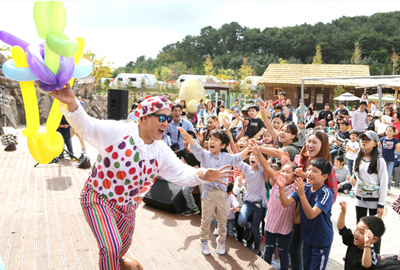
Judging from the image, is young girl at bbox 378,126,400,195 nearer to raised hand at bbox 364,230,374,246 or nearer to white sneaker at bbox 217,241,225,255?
raised hand at bbox 364,230,374,246

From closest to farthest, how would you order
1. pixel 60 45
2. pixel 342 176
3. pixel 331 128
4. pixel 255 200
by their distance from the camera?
pixel 60 45
pixel 255 200
pixel 342 176
pixel 331 128

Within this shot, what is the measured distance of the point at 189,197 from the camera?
461 centimetres

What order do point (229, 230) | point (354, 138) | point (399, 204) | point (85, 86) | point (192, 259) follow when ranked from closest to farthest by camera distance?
point (399, 204) < point (192, 259) < point (229, 230) < point (354, 138) < point (85, 86)

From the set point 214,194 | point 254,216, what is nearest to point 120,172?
point 214,194

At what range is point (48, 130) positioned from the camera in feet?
8.43

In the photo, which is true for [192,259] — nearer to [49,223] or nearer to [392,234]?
[49,223]

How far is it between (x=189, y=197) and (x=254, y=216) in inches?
48.0

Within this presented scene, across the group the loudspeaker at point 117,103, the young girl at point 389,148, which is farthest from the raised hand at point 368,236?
the loudspeaker at point 117,103

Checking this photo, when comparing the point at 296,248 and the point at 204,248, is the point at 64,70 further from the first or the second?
the point at 296,248

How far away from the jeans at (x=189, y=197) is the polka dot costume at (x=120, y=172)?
6.65 feet

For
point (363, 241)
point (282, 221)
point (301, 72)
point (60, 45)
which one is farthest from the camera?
point (301, 72)

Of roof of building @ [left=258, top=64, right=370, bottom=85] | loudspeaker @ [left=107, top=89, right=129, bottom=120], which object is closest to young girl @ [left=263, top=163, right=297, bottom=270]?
loudspeaker @ [left=107, top=89, right=129, bottom=120]

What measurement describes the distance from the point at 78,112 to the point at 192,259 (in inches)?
81.2

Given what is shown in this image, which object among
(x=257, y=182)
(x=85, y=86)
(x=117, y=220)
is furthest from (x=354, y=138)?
(x=85, y=86)
